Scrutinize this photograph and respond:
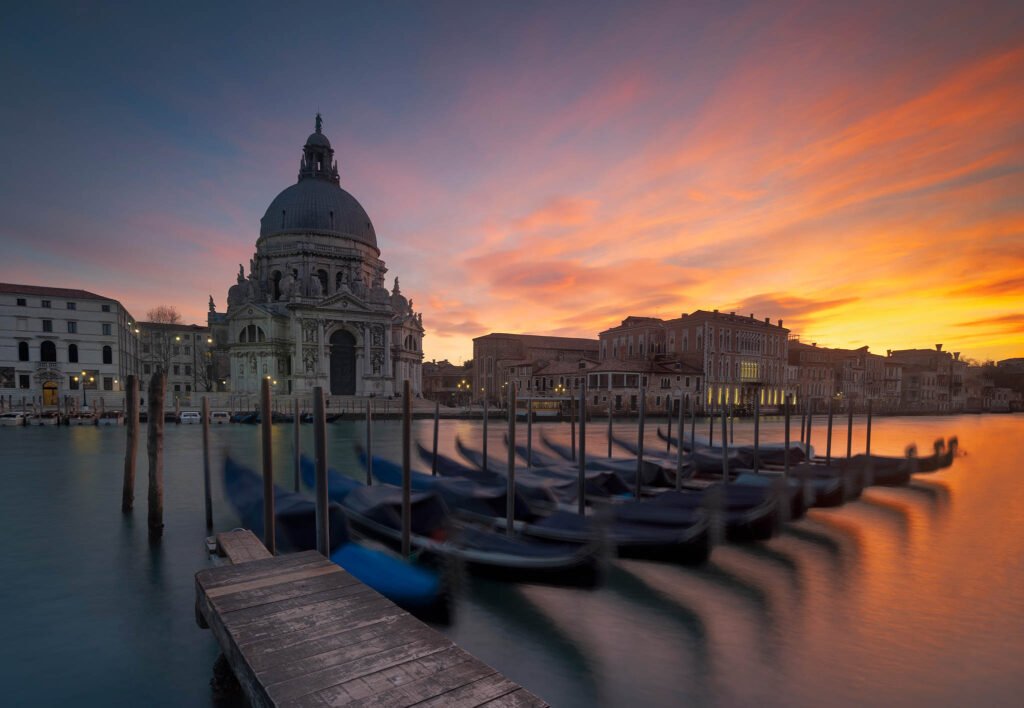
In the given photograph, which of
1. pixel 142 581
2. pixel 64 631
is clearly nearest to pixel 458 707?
pixel 64 631

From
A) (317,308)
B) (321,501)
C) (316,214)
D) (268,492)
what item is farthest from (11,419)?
(321,501)

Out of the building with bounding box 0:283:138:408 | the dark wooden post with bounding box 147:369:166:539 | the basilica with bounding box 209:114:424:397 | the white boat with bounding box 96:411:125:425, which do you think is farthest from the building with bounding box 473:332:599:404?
the dark wooden post with bounding box 147:369:166:539

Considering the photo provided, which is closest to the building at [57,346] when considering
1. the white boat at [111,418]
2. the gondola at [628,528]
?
the white boat at [111,418]

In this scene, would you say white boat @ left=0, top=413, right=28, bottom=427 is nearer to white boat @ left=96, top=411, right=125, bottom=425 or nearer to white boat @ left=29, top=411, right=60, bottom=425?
white boat @ left=29, top=411, right=60, bottom=425

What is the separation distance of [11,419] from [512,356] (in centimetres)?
3605

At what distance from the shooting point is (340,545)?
542 centimetres

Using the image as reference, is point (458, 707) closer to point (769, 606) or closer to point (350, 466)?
point (769, 606)

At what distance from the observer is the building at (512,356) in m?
46.5

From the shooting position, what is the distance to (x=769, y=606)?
17.6 feet

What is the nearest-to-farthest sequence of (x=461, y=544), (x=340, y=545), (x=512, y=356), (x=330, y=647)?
(x=330, y=647), (x=461, y=544), (x=340, y=545), (x=512, y=356)

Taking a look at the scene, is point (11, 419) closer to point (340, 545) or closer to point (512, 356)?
point (340, 545)

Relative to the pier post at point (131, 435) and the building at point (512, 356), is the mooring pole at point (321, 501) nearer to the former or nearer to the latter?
the pier post at point (131, 435)

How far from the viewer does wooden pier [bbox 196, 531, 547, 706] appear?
2.05 metres

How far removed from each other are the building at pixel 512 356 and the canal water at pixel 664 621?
37.8m
